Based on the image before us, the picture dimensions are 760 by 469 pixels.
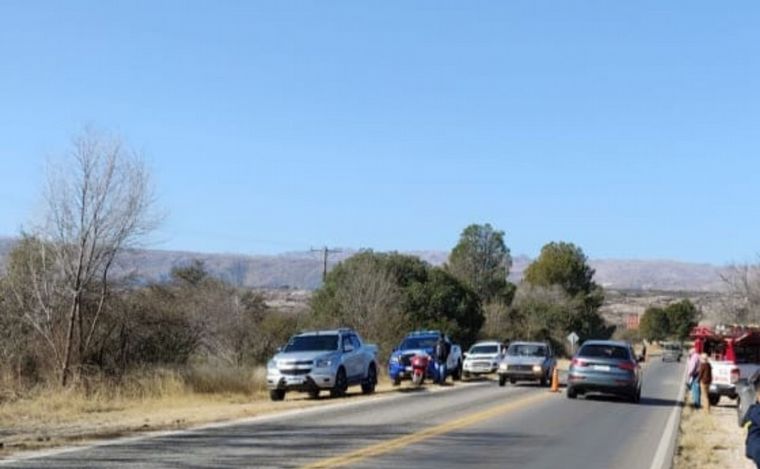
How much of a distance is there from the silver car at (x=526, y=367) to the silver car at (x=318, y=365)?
818cm

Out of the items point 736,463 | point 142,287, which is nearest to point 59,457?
point 736,463

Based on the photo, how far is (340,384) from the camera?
2697 cm

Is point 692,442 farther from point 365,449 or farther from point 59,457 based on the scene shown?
point 59,457

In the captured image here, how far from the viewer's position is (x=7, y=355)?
2541 centimetres

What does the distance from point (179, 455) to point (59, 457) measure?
1.56 metres

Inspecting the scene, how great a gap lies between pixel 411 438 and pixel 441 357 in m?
18.9

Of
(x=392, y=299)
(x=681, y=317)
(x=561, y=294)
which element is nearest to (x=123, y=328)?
(x=392, y=299)

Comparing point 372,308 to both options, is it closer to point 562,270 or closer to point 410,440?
point 410,440

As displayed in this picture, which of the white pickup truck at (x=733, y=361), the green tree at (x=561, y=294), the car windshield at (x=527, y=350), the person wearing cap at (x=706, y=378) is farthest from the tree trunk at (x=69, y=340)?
the green tree at (x=561, y=294)

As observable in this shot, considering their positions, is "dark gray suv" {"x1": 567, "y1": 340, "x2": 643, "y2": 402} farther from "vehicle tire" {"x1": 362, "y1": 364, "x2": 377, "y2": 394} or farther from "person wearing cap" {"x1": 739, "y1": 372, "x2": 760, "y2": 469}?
"person wearing cap" {"x1": 739, "y1": 372, "x2": 760, "y2": 469}

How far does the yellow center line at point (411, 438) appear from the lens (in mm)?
13156

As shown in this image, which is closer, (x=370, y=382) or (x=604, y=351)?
(x=604, y=351)

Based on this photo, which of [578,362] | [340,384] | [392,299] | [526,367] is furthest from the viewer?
[392,299]

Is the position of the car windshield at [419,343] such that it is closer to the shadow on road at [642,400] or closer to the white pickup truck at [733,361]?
Answer: the shadow on road at [642,400]
